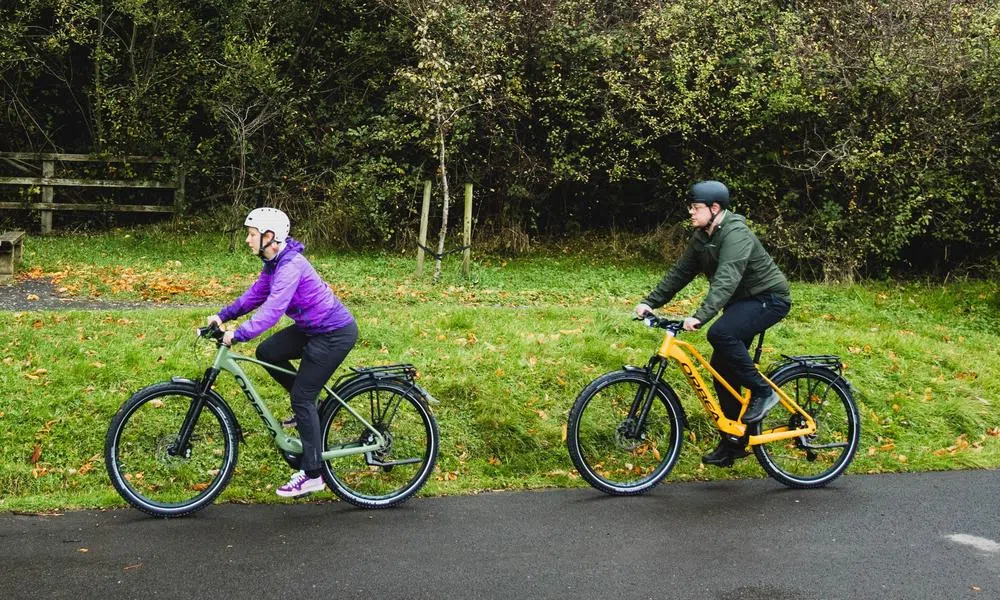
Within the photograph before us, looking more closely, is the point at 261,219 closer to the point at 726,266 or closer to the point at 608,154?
the point at 726,266

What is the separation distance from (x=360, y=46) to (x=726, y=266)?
13802 mm

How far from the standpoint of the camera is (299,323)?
A: 601 cm

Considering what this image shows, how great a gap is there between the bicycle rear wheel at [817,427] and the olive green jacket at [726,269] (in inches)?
30.0

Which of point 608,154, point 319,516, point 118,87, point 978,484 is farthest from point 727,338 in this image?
point 118,87

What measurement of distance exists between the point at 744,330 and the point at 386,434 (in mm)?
2563

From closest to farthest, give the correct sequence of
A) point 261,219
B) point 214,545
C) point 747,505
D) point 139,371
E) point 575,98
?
point 214,545
point 261,219
point 747,505
point 139,371
point 575,98

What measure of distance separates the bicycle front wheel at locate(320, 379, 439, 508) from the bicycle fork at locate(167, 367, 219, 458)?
77cm

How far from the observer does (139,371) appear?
807 centimetres

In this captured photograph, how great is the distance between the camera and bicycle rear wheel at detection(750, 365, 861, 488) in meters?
6.82

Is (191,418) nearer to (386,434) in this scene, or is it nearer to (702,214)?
(386,434)

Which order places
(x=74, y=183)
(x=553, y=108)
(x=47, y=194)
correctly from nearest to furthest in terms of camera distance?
1. (x=553, y=108)
2. (x=74, y=183)
3. (x=47, y=194)

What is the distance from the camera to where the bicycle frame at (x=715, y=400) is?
21.6ft

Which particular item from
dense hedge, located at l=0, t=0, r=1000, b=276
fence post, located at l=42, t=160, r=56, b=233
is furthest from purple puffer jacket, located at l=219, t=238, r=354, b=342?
fence post, located at l=42, t=160, r=56, b=233

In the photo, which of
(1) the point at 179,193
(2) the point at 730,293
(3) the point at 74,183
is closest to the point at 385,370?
(2) the point at 730,293
